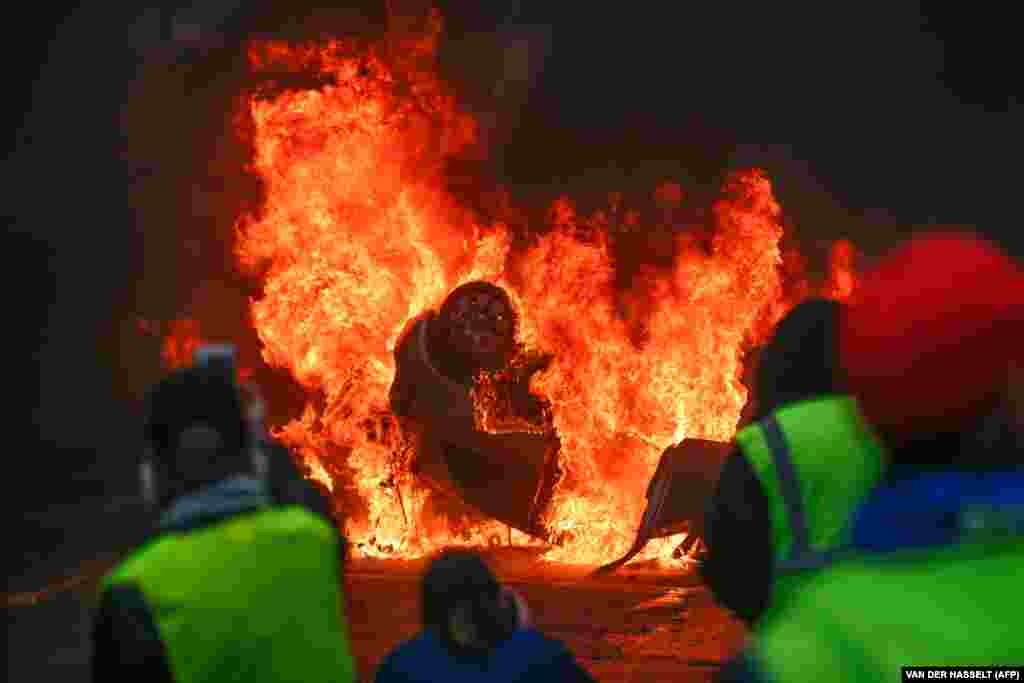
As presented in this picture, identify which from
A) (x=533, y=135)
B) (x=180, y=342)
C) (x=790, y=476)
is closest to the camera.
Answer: (x=790, y=476)

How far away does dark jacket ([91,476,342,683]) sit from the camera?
2.05m

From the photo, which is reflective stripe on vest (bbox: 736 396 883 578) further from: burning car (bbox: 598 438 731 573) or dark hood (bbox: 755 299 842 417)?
burning car (bbox: 598 438 731 573)

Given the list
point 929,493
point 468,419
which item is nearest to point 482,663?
point 929,493

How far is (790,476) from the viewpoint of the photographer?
1.74m

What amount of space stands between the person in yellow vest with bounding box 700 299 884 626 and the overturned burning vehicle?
25.0 feet

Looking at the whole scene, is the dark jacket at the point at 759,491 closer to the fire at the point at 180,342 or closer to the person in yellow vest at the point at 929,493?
the person in yellow vest at the point at 929,493

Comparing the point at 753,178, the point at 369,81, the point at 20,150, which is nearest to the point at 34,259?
the point at 20,150

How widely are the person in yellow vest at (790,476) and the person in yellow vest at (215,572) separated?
90cm

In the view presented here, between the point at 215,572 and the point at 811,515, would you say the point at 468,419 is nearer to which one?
the point at 215,572

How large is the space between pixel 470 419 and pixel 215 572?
26.8 feet

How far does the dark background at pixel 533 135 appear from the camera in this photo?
11758mm

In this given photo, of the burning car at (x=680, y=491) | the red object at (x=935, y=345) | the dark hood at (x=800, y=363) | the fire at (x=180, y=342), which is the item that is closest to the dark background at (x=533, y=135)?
the fire at (x=180, y=342)

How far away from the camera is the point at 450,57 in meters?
13.3

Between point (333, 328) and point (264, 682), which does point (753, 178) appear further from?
point (264, 682)
